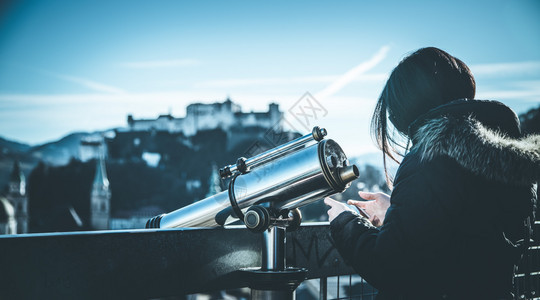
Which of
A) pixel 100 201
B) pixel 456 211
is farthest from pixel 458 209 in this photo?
pixel 100 201

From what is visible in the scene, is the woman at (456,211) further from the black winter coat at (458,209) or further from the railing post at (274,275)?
the railing post at (274,275)

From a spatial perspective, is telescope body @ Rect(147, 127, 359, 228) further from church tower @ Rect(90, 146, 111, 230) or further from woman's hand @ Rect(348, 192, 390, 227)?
church tower @ Rect(90, 146, 111, 230)

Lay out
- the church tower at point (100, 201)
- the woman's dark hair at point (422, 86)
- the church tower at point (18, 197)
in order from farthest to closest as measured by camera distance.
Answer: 1. the church tower at point (18, 197)
2. the church tower at point (100, 201)
3. the woman's dark hair at point (422, 86)

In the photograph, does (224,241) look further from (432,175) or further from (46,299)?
(432,175)

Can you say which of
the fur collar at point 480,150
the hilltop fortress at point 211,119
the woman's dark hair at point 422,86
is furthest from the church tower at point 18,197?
the fur collar at point 480,150

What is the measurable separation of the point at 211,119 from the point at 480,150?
7926 cm

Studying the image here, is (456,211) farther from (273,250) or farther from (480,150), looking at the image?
(273,250)

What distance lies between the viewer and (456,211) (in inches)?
55.6

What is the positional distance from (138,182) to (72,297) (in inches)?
3625

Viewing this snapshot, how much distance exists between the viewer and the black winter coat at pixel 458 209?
1.42m

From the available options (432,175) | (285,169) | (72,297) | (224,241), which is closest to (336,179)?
(285,169)

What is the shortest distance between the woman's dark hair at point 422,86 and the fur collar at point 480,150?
8.9 inches

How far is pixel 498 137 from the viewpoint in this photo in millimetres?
1482

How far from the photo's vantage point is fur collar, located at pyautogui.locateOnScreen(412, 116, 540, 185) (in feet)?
4.70
